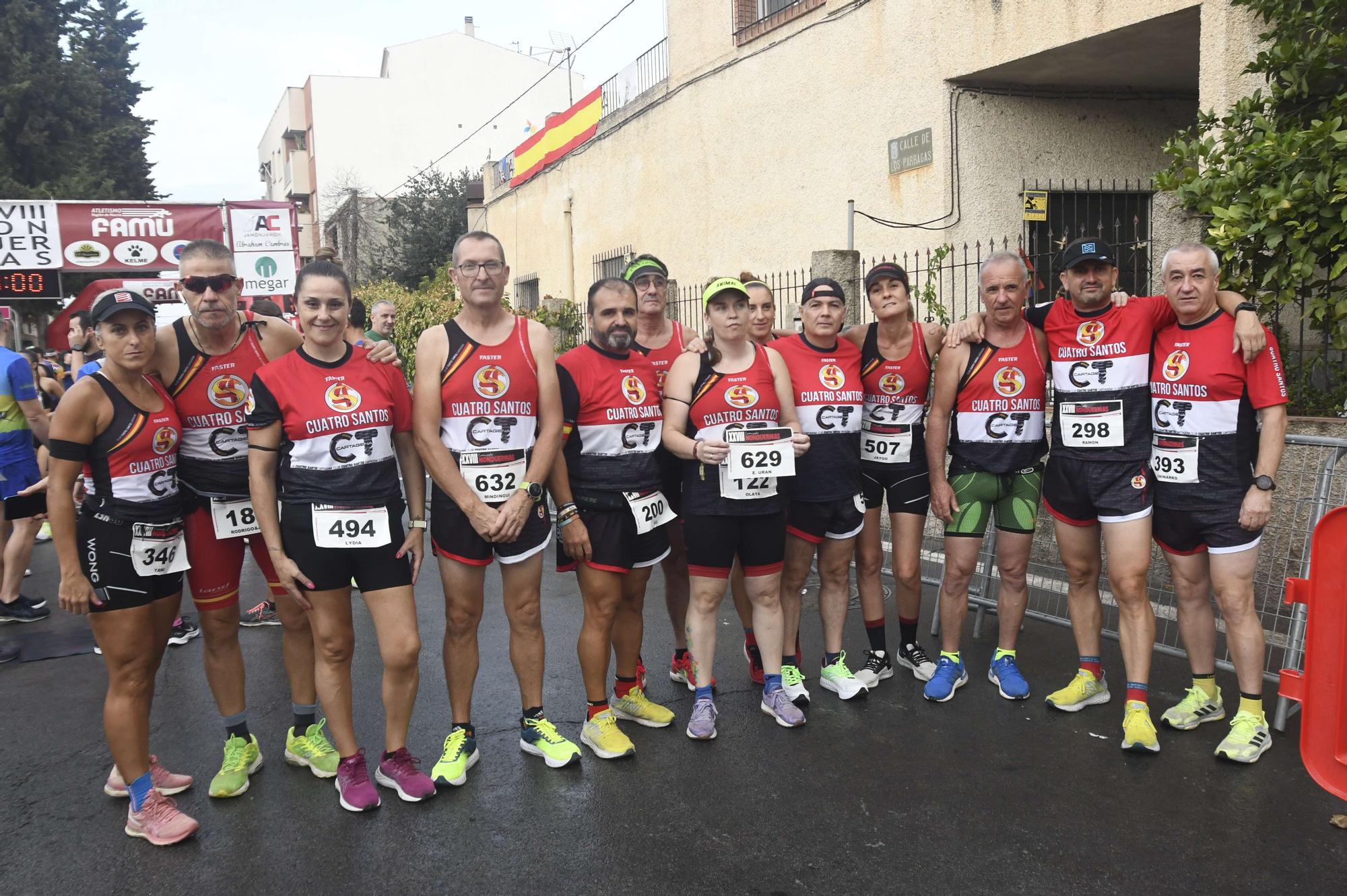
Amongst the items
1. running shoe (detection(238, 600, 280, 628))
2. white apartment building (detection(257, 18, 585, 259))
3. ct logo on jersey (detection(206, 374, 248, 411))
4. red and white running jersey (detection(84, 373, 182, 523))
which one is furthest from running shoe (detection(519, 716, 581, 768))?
white apartment building (detection(257, 18, 585, 259))

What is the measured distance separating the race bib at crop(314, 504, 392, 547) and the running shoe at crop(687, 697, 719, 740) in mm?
1672

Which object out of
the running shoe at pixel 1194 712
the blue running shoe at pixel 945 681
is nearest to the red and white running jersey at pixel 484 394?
the blue running shoe at pixel 945 681

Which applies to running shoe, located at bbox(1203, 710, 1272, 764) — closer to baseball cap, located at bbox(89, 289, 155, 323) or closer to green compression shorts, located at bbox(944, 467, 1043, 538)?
green compression shorts, located at bbox(944, 467, 1043, 538)

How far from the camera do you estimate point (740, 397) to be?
4.57 m

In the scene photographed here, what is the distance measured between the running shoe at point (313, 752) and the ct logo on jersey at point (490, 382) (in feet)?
5.31

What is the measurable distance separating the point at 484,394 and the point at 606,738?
163cm

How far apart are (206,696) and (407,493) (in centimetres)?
211

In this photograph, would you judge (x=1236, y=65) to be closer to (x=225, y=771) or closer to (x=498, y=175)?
(x=225, y=771)

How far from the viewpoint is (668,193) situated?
15.6 m

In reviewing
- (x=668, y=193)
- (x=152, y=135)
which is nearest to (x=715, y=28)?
(x=668, y=193)

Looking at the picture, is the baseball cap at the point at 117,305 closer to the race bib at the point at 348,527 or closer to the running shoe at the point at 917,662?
the race bib at the point at 348,527

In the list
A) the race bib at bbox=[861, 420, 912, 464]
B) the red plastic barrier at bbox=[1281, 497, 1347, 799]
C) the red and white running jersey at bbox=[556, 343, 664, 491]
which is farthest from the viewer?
the race bib at bbox=[861, 420, 912, 464]

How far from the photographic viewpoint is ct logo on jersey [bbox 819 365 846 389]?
193 inches

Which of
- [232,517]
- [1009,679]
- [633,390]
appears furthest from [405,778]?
[1009,679]
